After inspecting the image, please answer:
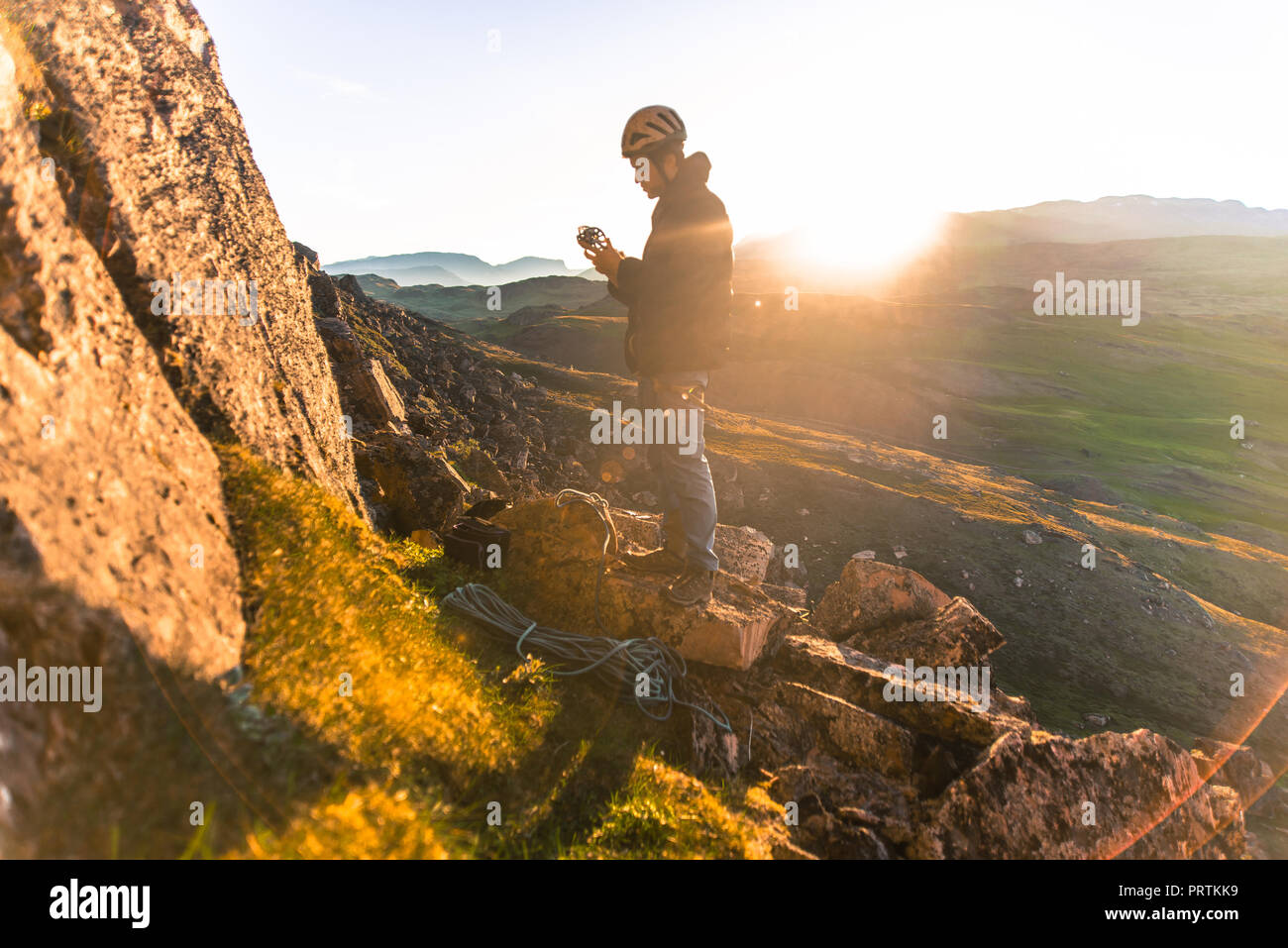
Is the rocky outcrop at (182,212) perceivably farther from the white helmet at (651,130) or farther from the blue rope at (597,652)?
the white helmet at (651,130)

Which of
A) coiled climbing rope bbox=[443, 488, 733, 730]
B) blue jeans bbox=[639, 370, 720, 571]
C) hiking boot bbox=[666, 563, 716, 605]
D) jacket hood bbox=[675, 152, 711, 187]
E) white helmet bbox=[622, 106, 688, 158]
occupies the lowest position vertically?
coiled climbing rope bbox=[443, 488, 733, 730]

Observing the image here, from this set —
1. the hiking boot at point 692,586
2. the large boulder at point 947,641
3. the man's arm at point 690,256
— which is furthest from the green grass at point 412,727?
the large boulder at point 947,641

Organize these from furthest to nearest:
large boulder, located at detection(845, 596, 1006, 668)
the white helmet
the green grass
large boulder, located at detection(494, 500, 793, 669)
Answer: large boulder, located at detection(845, 596, 1006, 668)
large boulder, located at detection(494, 500, 793, 669)
the white helmet
the green grass

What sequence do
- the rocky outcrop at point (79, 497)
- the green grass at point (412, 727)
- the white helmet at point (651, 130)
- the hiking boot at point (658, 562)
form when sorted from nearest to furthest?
the rocky outcrop at point (79, 497)
the green grass at point (412, 727)
the white helmet at point (651, 130)
the hiking boot at point (658, 562)

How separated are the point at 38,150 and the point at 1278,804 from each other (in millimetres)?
18920

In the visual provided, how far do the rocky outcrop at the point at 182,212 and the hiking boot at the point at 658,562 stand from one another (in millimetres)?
3159

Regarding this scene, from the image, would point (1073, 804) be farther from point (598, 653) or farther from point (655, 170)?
point (655, 170)

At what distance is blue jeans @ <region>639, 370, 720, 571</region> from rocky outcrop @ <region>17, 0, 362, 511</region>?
3.25 metres

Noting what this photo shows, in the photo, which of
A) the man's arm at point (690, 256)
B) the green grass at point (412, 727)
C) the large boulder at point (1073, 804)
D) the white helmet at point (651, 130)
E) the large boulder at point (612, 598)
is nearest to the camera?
the green grass at point (412, 727)

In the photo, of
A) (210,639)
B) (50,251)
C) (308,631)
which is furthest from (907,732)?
(50,251)

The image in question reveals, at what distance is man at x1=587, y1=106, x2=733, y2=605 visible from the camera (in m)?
5.54

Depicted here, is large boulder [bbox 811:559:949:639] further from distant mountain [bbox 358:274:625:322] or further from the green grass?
distant mountain [bbox 358:274:625:322]

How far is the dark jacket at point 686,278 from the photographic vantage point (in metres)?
5.52

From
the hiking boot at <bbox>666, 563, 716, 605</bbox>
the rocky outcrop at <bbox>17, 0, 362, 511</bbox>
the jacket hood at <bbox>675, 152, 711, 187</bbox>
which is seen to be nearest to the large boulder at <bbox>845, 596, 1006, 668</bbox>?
the hiking boot at <bbox>666, 563, 716, 605</bbox>
